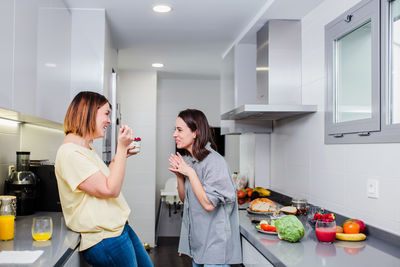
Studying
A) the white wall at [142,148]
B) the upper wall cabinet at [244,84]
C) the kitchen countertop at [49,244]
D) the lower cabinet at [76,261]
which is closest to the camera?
the kitchen countertop at [49,244]

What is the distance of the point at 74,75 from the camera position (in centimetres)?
297

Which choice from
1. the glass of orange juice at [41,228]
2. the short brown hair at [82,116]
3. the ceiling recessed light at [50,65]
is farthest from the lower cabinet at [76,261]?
the ceiling recessed light at [50,65]

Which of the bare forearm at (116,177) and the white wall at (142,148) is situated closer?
the bare forearm at (116,177)

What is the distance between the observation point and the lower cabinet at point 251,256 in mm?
1925

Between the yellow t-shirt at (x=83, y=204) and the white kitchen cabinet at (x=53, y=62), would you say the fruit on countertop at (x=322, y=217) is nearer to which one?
the yellow t-shirt at (x=83, y=204)

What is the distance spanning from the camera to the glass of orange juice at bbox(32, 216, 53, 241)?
1.72 m

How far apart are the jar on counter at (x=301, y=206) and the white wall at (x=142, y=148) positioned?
118 inches

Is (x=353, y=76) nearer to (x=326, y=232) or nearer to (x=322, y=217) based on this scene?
(x=322, y=217)

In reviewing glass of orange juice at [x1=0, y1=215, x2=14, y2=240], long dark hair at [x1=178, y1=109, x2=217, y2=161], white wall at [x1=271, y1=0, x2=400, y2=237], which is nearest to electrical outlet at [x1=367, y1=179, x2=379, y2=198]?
white wall at [x1=271, y1=0, x2=400, y2=237]

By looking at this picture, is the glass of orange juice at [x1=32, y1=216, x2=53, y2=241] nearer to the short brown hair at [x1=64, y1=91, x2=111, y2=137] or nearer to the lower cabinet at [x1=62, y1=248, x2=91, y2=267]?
the lower cabinet at [x1=62, y1=248, x2=91, y2=267]

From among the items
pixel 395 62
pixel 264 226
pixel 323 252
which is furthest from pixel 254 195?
pixel 395 62

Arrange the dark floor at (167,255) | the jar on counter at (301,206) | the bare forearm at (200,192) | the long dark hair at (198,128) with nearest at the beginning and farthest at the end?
the bare forearm at (200,192) < the long dark hair at (198,128) < the jar on counter at (301,206) < the dark floor at (167,255)

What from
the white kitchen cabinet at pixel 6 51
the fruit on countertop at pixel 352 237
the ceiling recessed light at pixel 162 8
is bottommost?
the fruit on countertop at pixel 352 237

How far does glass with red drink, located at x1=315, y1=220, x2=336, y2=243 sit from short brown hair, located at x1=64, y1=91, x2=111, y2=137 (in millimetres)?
1193
